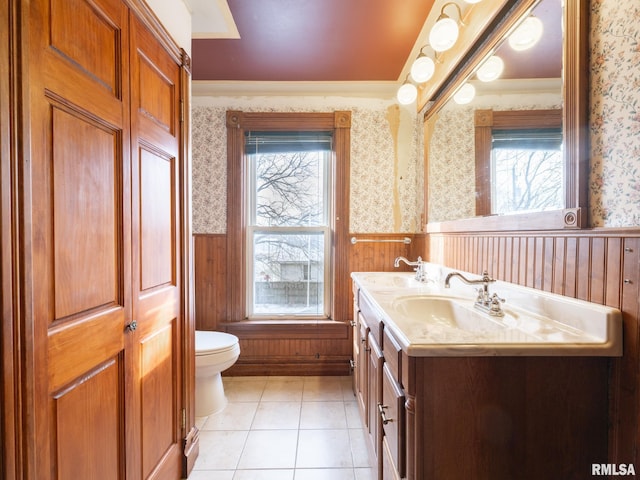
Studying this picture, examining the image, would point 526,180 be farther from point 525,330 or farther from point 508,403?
point 508,403

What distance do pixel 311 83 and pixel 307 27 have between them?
66 cm

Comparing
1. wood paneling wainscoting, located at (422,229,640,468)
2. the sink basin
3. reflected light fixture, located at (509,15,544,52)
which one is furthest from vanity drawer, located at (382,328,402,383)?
reflected light fixture, located at (509,15,544,52)

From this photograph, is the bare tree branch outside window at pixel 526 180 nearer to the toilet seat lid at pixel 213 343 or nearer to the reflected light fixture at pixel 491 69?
the reflected light fixture at pixel 491 69

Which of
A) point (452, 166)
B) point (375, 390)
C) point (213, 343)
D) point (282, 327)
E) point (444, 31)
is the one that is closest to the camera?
point (375, 390)

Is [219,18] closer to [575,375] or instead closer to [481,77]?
[481,77]

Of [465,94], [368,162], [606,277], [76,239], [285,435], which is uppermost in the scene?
[465,94]

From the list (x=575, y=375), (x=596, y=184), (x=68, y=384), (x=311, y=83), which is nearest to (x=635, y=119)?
(x=596, y=184)

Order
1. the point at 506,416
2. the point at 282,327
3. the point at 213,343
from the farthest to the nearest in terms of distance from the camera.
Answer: the point at 282,327 < the point at 213,343 < the point at 506,416

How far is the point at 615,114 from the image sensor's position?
88cm

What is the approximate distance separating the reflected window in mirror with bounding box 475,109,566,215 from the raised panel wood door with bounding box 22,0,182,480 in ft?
4.89

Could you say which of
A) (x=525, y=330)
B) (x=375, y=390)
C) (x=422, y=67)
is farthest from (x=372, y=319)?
(x=422, y=67)

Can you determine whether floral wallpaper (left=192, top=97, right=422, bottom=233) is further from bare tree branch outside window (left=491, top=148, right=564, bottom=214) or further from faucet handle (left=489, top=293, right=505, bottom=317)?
faucet handle (left=489, top=293, right=505, bottom=317)

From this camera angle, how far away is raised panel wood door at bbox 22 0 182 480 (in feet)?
2.40

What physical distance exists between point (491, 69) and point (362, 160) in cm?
119
